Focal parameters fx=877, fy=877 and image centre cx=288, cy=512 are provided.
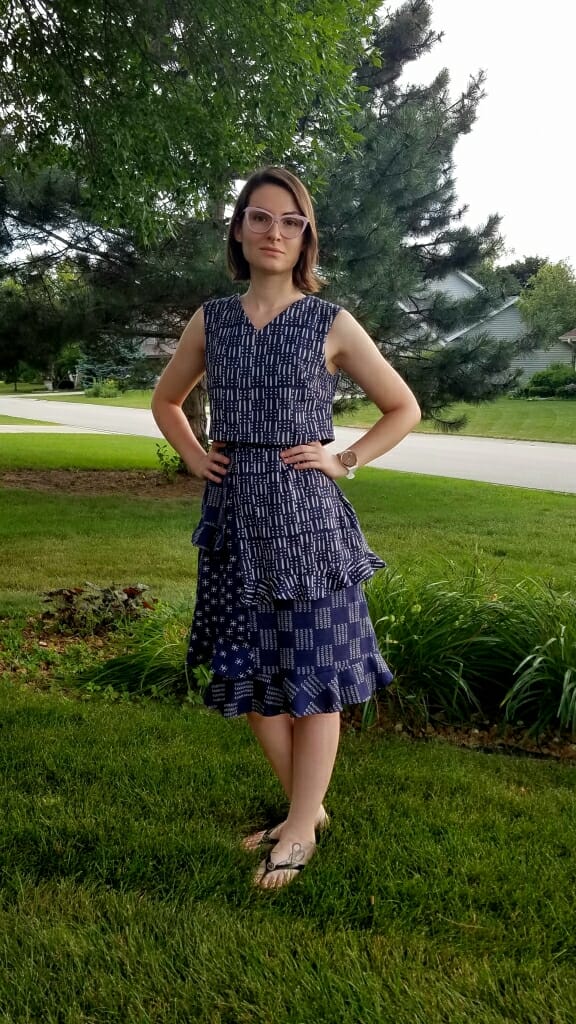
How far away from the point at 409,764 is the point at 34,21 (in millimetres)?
4605

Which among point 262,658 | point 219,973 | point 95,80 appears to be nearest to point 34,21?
point 95,80

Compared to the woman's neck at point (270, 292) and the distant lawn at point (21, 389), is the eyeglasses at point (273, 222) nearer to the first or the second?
the woman's neck at point (270, 292)

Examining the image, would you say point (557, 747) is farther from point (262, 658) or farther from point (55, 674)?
point (55, 674)

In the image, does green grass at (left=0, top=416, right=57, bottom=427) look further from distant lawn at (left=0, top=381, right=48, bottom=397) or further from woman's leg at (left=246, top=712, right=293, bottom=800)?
distant lawn at (left=0, top=381, right=48, bottom=397)

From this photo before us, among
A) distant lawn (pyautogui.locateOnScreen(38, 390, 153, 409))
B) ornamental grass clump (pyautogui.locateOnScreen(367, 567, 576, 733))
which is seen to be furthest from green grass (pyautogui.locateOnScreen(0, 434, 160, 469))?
distant lawn (pyautogui.locateOnScreen(38, 390, 153, 409))

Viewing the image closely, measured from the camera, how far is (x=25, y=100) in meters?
5.59

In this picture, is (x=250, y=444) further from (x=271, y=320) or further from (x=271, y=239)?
(x=271, y=239)

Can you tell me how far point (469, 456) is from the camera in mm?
15914

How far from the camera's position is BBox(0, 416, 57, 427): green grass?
72.5ft

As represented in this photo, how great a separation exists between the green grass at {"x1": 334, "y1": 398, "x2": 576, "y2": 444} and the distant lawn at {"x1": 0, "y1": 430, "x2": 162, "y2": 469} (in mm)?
4589

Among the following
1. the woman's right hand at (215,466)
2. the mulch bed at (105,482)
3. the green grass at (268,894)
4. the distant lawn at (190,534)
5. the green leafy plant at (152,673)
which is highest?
the woman's right hand at (215,466)

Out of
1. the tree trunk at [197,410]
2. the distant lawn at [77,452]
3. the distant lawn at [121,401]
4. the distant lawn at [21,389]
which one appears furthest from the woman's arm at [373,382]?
the distant lawn at [21,389]

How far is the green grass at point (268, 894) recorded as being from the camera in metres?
1.87

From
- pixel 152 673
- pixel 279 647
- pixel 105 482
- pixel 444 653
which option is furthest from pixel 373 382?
pixel 105 482
